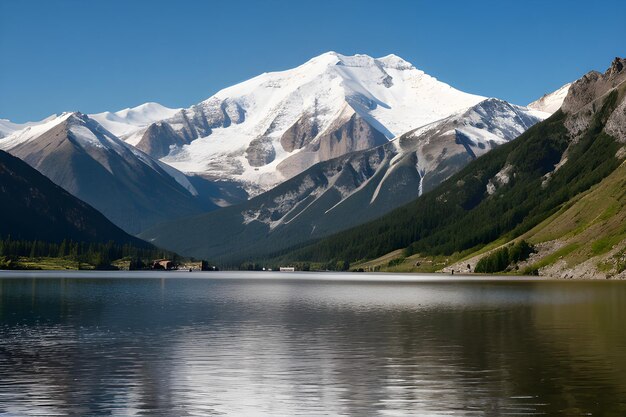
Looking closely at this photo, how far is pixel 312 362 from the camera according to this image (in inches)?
2813

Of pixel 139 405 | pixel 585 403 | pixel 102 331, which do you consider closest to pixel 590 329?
pixel 585 403

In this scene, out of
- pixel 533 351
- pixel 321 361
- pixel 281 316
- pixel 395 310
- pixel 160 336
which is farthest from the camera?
pixel 395 310

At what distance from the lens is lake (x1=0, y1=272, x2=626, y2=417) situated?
2110 inches

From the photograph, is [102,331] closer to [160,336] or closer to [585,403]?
[160,336]

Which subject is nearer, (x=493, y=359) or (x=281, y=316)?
(x=493, y=359)

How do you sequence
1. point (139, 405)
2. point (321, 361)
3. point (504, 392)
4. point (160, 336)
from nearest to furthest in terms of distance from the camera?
point (139, 405) < point (504, 392) < point (321, 361) < point (160, 336)

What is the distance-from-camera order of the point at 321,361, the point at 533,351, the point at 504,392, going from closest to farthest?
the point at 504,392, the point at 321,361, the point at 533,351

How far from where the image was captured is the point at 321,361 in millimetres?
72062

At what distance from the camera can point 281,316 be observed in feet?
389

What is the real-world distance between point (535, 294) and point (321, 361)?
111 metres

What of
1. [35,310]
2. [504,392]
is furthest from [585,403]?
[35,310]

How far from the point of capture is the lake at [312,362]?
53.6m

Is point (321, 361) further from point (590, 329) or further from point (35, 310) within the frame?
point (35, 310)

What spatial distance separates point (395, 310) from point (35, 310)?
5069 cm
